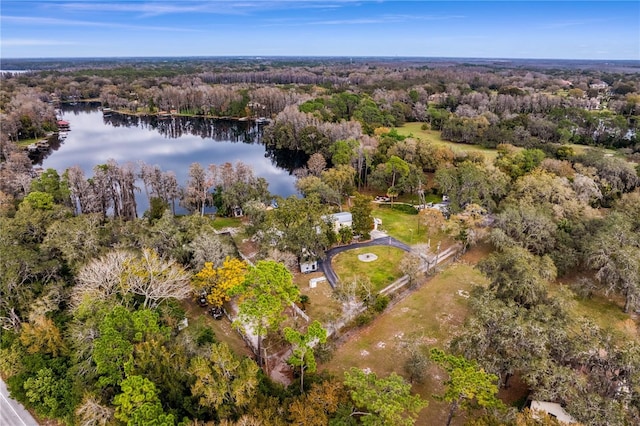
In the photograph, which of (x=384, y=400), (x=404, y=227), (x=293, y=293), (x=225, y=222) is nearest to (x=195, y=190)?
(x=225, y=222)

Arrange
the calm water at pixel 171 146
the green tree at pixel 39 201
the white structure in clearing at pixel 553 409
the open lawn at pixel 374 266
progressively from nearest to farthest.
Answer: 1. the white structure in clearing at pixel 553 409
2. the open lawn at pixel 374 266
3. the green tree at pixel 39 201
4. the calm water at pixel 171 146

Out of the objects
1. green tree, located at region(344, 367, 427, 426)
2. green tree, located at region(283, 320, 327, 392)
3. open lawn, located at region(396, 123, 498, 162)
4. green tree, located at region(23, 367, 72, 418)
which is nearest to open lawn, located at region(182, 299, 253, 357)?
green tree, located at region(283, 320, 327, 392)

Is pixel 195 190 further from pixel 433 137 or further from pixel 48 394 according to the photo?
pixel 433 137

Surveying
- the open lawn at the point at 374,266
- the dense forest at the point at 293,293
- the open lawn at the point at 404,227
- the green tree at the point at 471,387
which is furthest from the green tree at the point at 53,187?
the green tree at the point at 471,387

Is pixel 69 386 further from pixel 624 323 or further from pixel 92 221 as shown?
pixel 624 323

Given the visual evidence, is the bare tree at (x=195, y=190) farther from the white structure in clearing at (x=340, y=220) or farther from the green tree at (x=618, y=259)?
the green tree at (x=618, y=259)

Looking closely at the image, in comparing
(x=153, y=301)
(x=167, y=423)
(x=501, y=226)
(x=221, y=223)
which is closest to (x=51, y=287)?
(x=153, y=301)

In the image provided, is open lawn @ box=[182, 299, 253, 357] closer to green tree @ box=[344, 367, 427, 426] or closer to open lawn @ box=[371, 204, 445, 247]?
green tree @ box=[344, 367, 427, 426]
